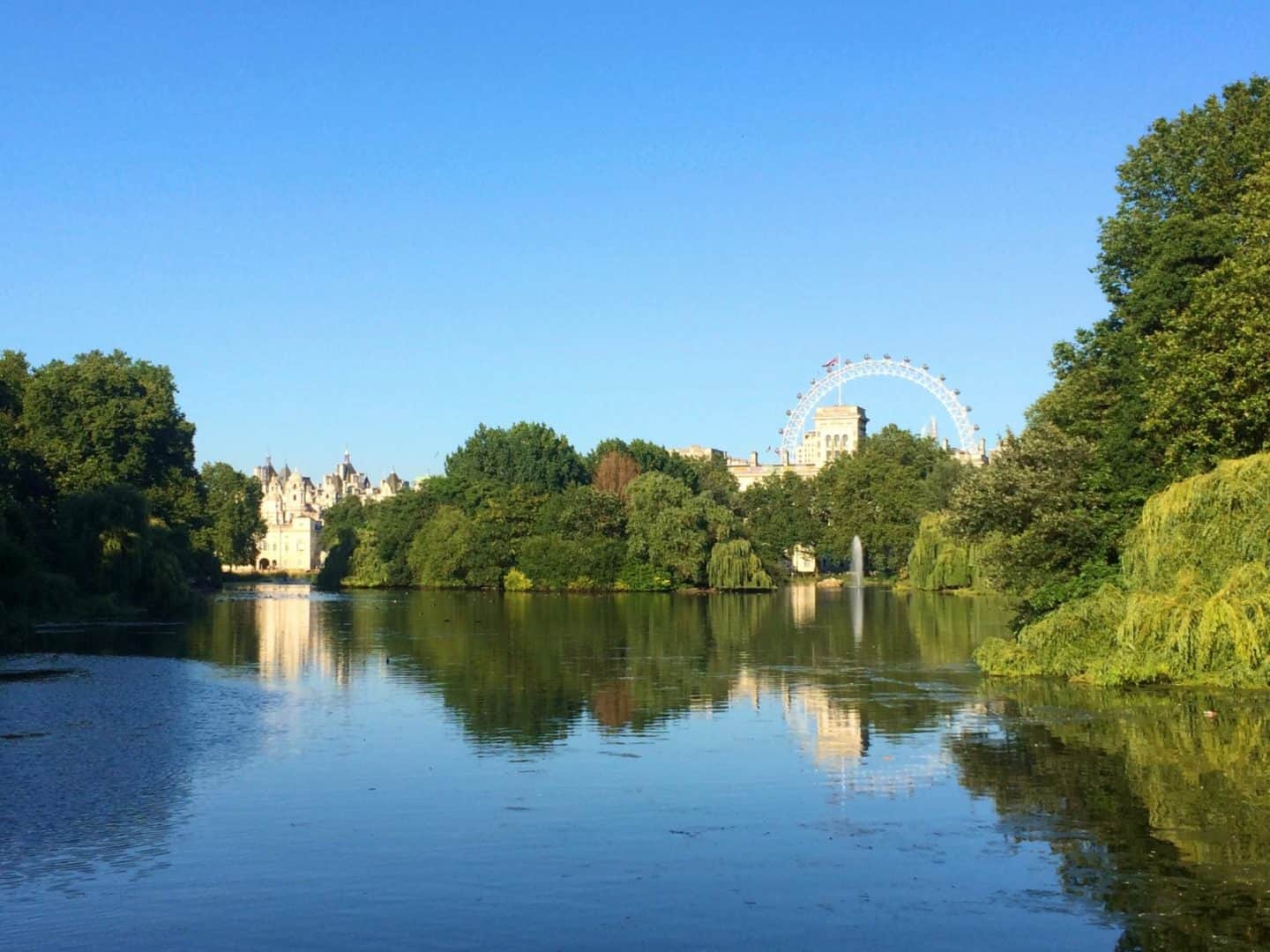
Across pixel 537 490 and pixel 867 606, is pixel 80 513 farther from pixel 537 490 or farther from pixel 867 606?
pixel 537 490

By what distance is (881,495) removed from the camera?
126 metres

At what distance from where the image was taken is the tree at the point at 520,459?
121 metres

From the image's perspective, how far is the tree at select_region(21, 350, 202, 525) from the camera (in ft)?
249

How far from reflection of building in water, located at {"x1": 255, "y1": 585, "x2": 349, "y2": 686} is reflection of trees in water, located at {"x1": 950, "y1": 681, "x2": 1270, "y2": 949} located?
18036mm

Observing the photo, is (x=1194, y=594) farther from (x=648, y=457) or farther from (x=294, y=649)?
(x=648, y=457)

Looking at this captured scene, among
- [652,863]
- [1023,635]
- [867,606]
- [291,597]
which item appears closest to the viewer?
[652,863]

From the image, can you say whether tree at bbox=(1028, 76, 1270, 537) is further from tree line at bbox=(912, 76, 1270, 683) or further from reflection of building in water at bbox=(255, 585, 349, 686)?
reflection of building in water at bbox=(255, 585, 349, 686)

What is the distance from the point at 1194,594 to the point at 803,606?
4943cm

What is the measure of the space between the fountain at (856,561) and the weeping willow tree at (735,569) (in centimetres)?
2641

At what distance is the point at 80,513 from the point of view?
196ft

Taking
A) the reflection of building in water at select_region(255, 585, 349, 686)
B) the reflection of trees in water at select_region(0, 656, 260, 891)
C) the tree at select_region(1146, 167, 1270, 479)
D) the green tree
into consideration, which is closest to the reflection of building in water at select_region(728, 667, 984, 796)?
the tree at select_region(1146, 167, 1270, 479)

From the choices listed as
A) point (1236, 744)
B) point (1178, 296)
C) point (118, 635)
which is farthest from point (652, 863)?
point (118, 635)

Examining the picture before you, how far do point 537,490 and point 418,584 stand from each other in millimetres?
12350

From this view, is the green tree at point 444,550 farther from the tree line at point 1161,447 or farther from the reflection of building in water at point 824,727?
the reflection of building in water at point 824,727
